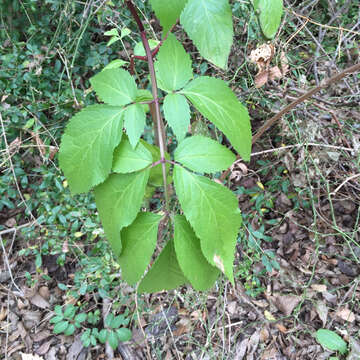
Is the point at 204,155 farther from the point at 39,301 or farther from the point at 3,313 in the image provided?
the point at 3,313

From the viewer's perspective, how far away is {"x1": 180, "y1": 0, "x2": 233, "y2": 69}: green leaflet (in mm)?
602

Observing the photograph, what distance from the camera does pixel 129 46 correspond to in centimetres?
202

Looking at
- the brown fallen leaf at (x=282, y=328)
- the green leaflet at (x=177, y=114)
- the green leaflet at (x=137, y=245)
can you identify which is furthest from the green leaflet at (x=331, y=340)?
the green leaflet at (x=177, y=114)

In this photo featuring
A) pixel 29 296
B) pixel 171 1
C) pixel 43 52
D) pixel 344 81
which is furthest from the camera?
pixel 43 52

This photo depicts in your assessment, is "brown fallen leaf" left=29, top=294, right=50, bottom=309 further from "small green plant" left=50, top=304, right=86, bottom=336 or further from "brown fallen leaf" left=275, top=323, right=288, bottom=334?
"brown fallen leaf" left=275, top=323, right=288, bottom=334

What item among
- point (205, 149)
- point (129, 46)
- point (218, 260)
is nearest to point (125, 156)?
point (205, 149)

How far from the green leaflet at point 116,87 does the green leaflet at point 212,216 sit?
197mm

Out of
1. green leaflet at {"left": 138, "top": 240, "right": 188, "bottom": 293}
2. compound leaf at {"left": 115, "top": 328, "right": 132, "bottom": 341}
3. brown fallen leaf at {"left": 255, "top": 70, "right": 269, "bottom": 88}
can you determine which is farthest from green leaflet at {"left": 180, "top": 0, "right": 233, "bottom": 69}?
compound leaf at {"left": 115, "top": 328, "right": 132, "bottom": 341}

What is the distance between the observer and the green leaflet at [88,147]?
0.61 metres

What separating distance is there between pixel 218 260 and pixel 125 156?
0.85 feet

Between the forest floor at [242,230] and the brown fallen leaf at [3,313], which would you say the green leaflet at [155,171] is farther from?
the brown fallen leaf at [3,313]

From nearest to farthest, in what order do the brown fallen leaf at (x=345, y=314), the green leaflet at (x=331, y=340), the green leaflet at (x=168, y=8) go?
the green leaflet at (x=168, y=8) → the green leaflet at (x=331, y=340) → the brown fallen leaf at (x=345, y=314)

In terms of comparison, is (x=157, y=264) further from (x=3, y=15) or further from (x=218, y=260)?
(x=3, y=15)

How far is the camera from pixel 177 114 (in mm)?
629
